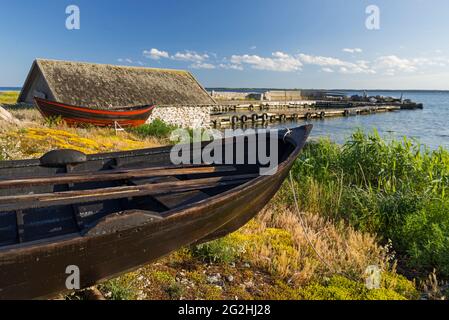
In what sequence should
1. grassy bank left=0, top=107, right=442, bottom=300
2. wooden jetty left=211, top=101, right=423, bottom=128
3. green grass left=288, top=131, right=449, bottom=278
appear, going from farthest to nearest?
wooden jetty left=211, top=101, right=423, bottom=128
green grass left=288, top=131, right=449, bottom=278
grassy bank left=0, top=107, right=442, bottom=300

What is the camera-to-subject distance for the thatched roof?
22.0 meters

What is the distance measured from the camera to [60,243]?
2.41 metres

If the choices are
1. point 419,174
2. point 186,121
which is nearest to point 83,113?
point 186,121

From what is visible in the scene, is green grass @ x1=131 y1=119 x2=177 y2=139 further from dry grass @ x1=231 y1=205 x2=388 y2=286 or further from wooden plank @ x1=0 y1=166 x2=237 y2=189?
wooden plank @ x1=0 y1=166 x2=237 y2=189

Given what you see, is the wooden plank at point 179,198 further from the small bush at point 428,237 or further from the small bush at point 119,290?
the small bush at point 428,237

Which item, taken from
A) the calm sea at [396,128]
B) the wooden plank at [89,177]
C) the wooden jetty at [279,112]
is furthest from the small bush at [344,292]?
the wooden jetty at [279,112]

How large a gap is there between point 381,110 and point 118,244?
2392 inches

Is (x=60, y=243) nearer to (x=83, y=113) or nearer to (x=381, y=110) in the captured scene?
(x=83, y=113)

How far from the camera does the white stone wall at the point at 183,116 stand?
2551 cm

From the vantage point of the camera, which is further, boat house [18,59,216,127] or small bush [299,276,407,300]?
boat house [18,59,216,127]

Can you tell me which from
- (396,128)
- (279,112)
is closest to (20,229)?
(396,128)

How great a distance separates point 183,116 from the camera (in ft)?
89.0

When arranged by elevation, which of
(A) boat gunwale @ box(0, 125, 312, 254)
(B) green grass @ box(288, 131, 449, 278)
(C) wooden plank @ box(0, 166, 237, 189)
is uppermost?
(C) wooden plank @ box(0, 166, 237, 189)

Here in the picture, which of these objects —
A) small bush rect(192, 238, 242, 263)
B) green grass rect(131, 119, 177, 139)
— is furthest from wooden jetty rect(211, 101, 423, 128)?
small bush rect(192, 238, 242, 263)
